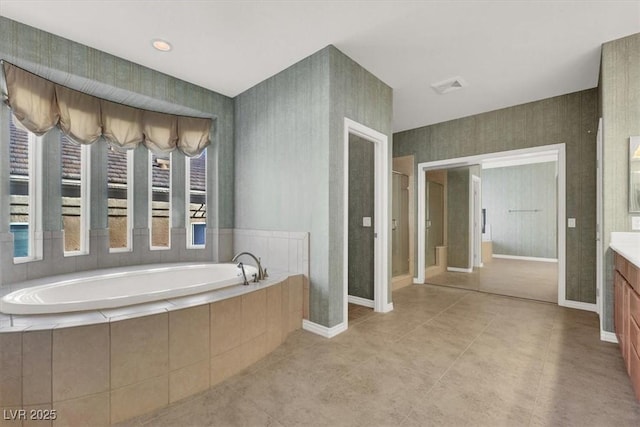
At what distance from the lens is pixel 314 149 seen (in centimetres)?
273

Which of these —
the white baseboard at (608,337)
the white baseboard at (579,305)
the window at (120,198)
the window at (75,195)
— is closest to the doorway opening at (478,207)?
the white baseboard at (579,305)

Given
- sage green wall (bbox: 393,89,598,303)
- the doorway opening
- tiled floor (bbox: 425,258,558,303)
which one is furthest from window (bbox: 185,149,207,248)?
sage green wall (bbox: 393,89,598,303)

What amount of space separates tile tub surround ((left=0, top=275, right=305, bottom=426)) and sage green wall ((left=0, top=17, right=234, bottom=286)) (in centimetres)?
158

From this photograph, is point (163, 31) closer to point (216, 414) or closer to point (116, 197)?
point (116, 197)

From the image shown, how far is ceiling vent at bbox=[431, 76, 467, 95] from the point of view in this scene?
3242 millimetres

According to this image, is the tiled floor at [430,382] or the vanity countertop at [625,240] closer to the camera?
the tiled floor at [430,382]

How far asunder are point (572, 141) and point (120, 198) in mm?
5230

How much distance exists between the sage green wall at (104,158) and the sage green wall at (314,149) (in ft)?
1.77

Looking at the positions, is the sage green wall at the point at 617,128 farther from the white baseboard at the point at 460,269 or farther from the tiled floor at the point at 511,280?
the white baseboard at the point at 460,269

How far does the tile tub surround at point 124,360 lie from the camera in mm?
1396

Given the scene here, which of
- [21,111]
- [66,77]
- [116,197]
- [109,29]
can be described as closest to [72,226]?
[116,197]

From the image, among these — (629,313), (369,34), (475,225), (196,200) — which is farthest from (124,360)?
(475,225)

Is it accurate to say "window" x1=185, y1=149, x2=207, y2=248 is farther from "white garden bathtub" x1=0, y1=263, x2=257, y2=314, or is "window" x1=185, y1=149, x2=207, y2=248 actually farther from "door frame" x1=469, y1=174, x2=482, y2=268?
"door frame" x1=469, y1=174, x2=482, y2=268

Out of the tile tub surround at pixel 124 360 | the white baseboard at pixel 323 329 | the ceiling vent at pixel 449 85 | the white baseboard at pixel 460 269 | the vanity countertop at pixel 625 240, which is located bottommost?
the white baseboard at pixel 323 329
